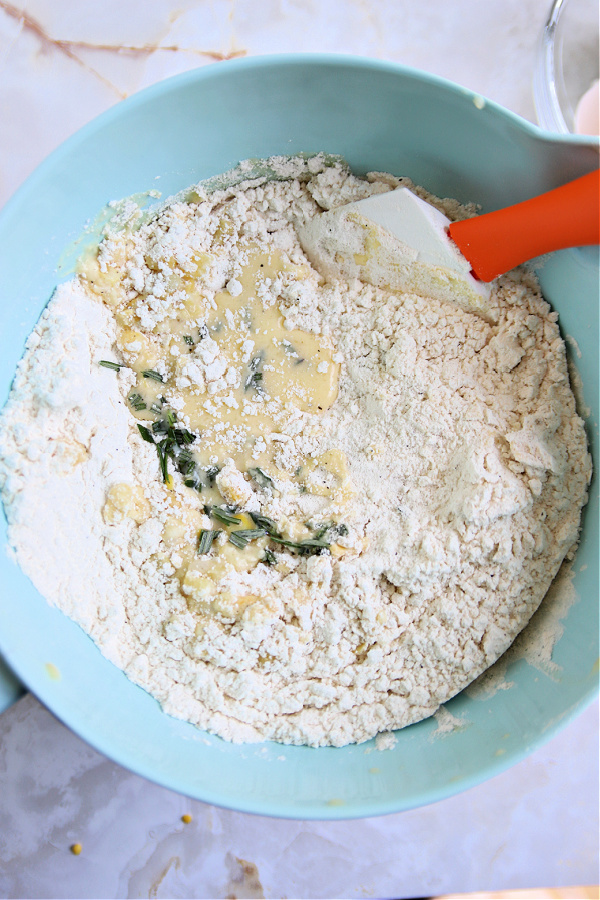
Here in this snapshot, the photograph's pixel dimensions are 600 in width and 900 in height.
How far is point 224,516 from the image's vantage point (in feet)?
3.22

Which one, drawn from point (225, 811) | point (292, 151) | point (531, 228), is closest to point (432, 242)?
point (531, 228)

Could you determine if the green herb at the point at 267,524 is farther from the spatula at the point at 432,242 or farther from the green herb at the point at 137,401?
the spatula at the point at 432,242

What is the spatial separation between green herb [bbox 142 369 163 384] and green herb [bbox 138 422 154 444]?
0.27ft

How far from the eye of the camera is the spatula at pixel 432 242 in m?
0.89

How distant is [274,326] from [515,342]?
393 mm

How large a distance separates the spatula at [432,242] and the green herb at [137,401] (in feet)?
1.25

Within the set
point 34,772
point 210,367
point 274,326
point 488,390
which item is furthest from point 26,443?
point 488,390

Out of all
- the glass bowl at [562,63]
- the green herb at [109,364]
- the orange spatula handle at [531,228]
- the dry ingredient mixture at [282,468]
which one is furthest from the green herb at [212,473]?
the glass bowl at [562,63]

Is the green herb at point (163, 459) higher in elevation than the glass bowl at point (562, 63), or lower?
lower

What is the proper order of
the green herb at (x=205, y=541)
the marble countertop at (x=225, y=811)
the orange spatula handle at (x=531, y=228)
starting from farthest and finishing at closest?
the marble countertop at (x=225, y=811) → the green herb at (x=205, y=541) → the orange spatula handle at (x=531, y=228)

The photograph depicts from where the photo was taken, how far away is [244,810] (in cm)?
83

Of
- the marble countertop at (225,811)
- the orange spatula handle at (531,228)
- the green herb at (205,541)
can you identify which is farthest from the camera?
the marble countertop at (225,811)

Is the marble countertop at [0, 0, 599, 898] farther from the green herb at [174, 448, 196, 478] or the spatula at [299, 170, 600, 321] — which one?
the green herb at [174, 448, 196, 478]

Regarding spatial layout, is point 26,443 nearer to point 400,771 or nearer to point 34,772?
point 34,772
